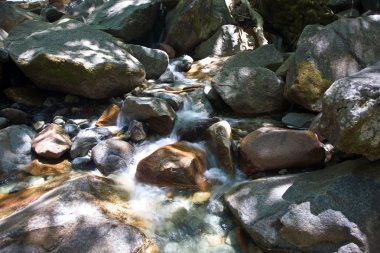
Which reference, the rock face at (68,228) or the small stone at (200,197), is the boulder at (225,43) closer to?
the small stone at (200,197)

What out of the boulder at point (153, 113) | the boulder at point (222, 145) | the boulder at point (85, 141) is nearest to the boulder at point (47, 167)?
the boulder at point (85, 141)

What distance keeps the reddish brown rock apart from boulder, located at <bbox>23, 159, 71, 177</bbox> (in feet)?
3.79

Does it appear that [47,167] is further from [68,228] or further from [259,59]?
[259,59]

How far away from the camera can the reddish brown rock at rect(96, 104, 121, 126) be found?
6.17 m

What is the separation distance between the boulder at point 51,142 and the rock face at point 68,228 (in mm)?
1305

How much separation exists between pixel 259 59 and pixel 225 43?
254 centimetres

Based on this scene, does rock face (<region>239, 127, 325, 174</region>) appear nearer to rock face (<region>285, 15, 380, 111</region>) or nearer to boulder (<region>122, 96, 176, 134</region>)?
rock face (<region>285, 15, 380, 111</region>)

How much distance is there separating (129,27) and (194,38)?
1706mm

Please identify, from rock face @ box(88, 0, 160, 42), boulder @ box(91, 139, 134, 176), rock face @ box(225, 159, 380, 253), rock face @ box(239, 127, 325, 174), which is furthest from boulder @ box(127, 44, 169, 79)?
rock face @ box(225, 159, 380, 253)

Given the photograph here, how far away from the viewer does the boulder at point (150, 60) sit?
7582 mm

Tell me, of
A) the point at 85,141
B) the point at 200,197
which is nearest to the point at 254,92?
the point at 200,197

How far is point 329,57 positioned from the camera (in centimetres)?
549

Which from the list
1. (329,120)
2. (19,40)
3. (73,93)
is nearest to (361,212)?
(329,120)

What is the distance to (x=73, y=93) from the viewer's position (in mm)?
6578
